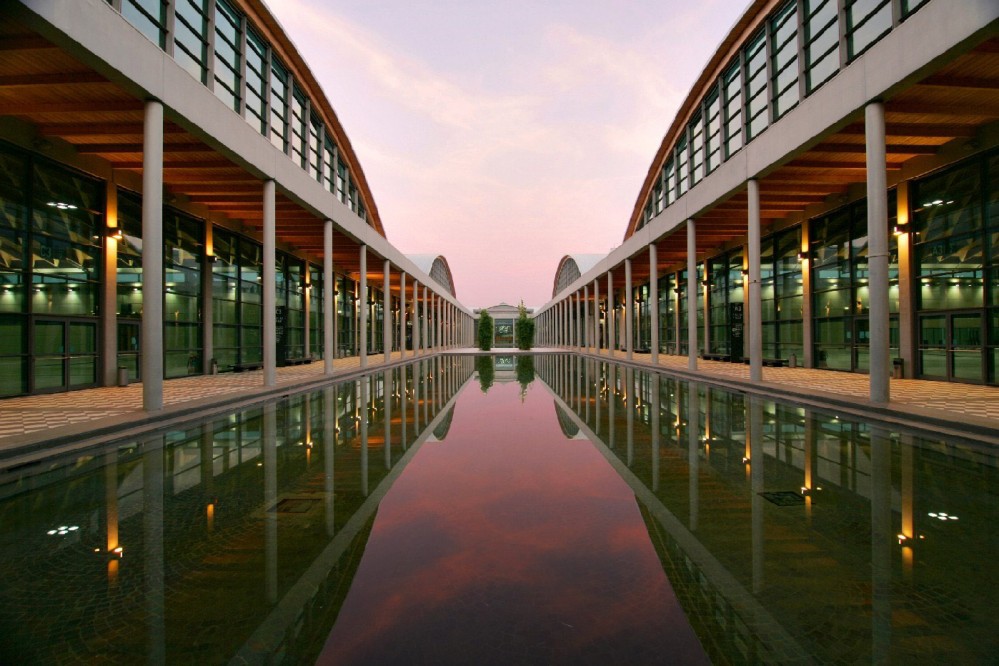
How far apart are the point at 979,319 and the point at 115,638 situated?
18.4 meters

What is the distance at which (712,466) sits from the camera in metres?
6.11

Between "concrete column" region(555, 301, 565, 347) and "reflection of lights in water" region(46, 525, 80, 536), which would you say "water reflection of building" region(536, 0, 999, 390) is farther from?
"concrete column" region(555, 301, 565, 347)

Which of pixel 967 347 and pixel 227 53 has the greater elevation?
pixel 227 53

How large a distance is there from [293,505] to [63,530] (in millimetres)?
1787

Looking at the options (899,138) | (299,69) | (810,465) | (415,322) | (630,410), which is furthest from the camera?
(415,322)

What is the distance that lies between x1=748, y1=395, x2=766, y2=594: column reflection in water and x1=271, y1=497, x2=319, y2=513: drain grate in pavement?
3.70m

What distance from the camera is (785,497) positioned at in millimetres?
4930

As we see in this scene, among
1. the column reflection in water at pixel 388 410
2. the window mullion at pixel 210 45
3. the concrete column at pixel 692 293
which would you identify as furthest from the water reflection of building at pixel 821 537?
the window mullion at pixel 210 45

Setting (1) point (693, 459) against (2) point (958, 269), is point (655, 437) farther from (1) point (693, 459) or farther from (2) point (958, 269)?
(2) point (958, 269)

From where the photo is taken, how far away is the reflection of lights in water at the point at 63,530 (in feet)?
13.7

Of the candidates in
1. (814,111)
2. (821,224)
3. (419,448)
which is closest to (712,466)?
(419,448)

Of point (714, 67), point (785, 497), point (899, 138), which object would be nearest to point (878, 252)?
point (899, 138)

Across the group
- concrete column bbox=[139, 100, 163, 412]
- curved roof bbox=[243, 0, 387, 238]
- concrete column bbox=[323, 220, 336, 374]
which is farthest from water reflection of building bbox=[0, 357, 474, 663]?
curved roof bbox=[243, 0, 387, 238]

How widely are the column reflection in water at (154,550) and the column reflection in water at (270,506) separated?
57 cm
